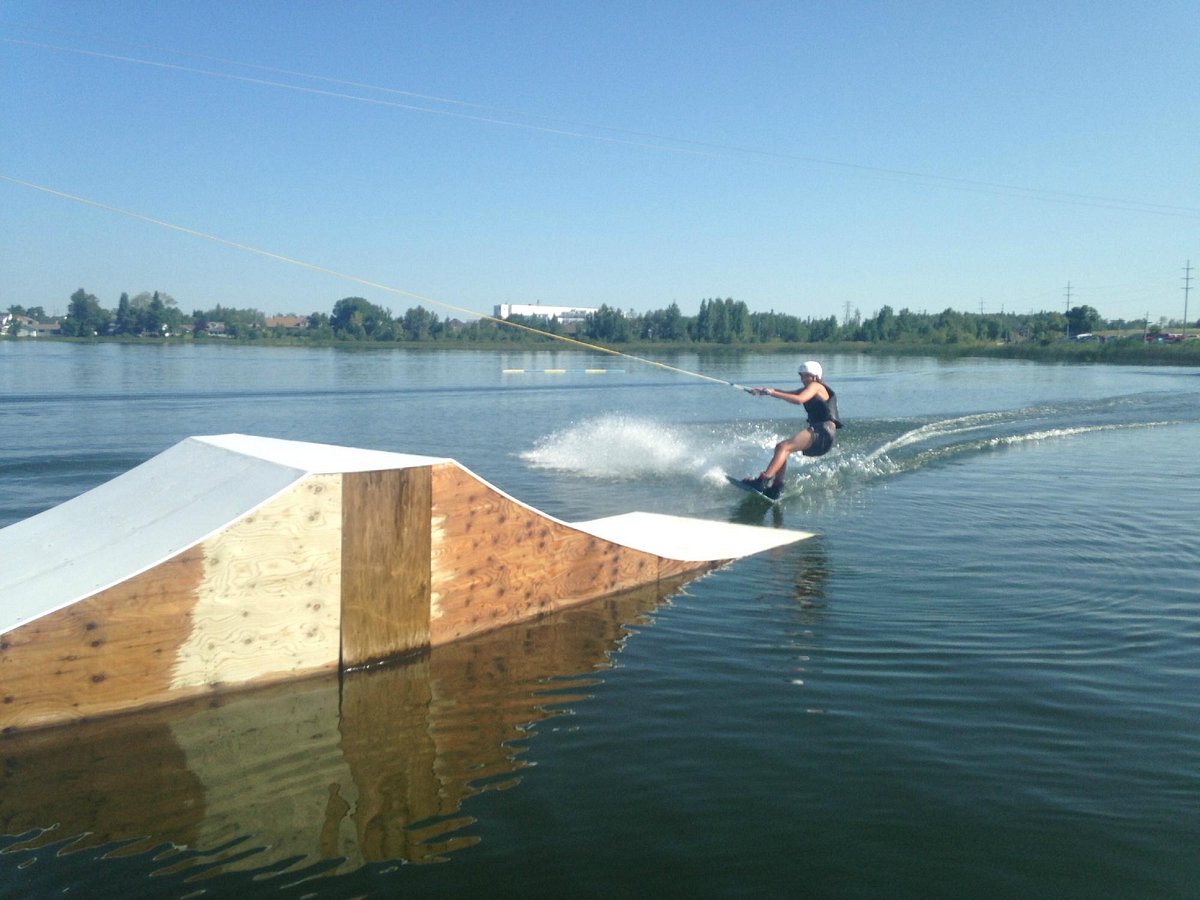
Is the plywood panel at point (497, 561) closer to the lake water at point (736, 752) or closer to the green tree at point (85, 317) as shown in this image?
the lake water at point (736, 752)

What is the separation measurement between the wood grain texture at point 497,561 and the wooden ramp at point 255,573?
0.04 ft

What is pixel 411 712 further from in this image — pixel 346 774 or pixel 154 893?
pixel 154 893

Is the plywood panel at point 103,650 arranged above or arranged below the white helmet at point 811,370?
below

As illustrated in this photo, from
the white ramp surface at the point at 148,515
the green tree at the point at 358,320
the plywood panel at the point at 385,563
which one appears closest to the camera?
the white ramp surface at the point at 148,515

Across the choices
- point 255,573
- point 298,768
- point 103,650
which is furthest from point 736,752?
point 103,650

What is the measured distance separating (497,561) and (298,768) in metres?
2.69

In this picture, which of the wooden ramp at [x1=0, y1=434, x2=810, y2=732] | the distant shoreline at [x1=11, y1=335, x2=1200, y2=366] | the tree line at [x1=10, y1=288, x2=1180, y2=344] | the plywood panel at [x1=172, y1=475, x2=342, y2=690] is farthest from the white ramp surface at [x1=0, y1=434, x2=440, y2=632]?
the tree line at [x1=10, y1=288, x2=1180, y2=344]

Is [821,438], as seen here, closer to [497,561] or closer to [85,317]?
[497,561]

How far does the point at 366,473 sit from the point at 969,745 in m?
4.16

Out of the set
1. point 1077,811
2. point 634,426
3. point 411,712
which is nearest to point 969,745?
point 1077,811

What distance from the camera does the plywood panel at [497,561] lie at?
23.4 feet

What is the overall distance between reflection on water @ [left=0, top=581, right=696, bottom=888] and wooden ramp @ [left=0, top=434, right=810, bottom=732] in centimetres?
22

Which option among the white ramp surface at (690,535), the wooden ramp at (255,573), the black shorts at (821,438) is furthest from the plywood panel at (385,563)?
the black shorts at (821,438)

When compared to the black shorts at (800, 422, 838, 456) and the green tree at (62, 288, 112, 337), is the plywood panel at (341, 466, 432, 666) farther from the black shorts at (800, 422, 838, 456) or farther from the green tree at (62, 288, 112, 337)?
the green tree at (62, 288, 112, 337)
